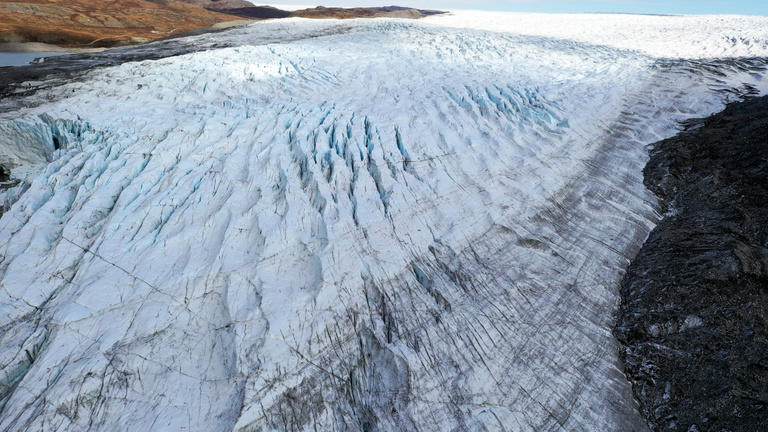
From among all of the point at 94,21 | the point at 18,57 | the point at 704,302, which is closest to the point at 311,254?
the point at 704,302

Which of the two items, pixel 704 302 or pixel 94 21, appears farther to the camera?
pixel 94 21

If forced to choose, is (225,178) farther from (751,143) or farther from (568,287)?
(751,143)

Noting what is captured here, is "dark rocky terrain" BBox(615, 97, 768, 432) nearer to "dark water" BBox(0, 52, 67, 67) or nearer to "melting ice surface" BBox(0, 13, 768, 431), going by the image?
"melting ice surface" BBox(0, 13, 768, 431)

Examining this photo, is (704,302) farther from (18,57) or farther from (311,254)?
(18,57)

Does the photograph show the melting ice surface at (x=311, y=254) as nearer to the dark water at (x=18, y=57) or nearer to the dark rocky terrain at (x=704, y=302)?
the dark rocky terrain at (x=704, y=302)

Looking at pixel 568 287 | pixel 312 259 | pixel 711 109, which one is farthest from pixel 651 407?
pixel 711 109

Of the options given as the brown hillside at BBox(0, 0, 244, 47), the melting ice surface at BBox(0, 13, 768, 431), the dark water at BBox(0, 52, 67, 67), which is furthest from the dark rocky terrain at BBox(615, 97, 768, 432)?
the brown hillside at BBox(0, 0, 244, 47)
